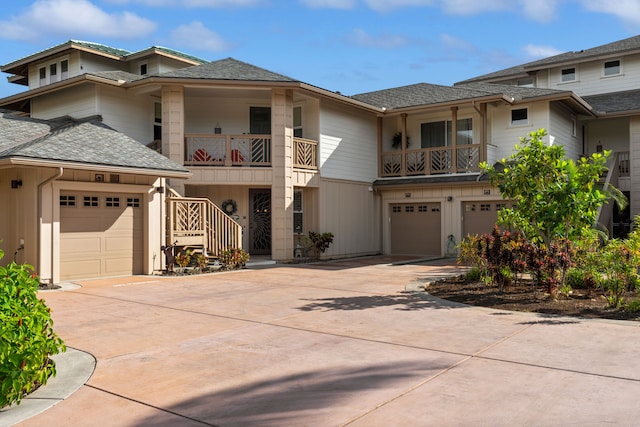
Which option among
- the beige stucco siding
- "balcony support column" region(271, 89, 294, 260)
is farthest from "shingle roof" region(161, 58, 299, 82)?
the beige stucco siding

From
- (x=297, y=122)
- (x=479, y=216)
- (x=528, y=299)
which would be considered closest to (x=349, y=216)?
(x=297, y=122)

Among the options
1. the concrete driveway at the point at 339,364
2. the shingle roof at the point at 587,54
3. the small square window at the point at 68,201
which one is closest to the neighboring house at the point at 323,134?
the shingle roof at the point at 587,54

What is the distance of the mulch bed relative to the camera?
859 centimetres

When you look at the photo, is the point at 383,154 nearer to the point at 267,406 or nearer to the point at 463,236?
the point at 463,236

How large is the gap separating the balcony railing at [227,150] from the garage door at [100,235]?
12.5ft

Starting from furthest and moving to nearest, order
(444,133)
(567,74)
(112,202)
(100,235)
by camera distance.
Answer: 1. (567,74)
2. (444,133)
3. (112,202)
4. (100,235)

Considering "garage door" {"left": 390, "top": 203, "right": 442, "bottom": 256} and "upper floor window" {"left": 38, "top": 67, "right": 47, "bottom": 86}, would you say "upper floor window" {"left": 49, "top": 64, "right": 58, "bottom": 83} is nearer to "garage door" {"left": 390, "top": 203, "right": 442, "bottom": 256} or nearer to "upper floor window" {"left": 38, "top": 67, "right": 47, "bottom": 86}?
"upper floor window" {"left": 38, "top": 67, "right": 47, "bottom": 86}

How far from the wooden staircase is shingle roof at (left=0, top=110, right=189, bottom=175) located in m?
1.29

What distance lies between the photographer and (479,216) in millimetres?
20297

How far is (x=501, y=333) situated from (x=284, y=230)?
11.6 metres

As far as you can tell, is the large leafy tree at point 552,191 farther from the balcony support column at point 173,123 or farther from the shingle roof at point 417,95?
the balcony support column at point 173,123

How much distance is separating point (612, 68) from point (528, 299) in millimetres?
19317

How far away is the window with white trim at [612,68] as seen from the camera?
24.6 m

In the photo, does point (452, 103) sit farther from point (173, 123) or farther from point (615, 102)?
point (173, 123)
